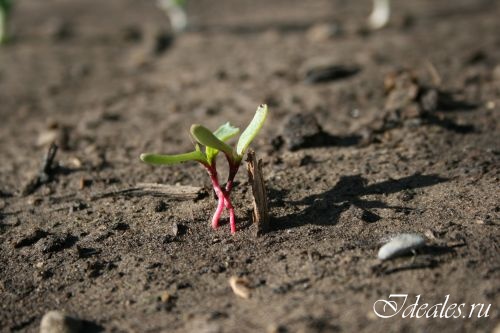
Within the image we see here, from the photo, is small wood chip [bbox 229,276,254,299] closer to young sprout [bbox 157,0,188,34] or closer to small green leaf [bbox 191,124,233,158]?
small green leaf [bbox 191,124,233,158]

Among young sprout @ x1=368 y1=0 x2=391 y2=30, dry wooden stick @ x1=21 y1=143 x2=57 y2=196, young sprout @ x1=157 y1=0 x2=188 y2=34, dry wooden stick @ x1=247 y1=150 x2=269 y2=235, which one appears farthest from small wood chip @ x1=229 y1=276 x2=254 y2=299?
young sprout @ x1=157 y1=0 x2=188 y2=34

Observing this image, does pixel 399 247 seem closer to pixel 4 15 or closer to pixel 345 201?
pixel 345 201

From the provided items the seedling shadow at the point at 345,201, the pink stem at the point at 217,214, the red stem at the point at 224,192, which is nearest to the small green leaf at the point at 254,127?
the red stem at the point at 224,192

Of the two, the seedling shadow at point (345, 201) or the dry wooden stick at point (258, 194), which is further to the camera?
the seedling shadow at point (345, 201)

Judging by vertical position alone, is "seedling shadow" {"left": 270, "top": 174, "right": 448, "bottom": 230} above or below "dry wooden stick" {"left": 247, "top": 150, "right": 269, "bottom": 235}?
below

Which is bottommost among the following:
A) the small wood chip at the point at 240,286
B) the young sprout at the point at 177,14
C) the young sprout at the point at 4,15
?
the small wood chip at the point at 240,286

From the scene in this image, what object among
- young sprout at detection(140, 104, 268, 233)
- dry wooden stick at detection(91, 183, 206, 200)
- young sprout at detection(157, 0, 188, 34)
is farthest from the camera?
young sprout at detection(157, 0, 188, 34)

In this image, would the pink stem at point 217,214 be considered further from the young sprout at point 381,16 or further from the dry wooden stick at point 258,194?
the young sprout at point 381,16
